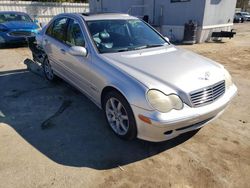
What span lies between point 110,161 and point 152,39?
93.2 inches

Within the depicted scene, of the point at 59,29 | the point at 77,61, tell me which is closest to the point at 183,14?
the point at 59,29

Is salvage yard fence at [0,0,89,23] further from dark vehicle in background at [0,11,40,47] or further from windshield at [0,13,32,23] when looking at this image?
dark vehicle in background at [0,11,40,47]

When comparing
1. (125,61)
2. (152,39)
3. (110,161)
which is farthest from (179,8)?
(110,161)

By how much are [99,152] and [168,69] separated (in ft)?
4.76

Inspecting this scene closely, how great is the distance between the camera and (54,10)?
65.1 ft

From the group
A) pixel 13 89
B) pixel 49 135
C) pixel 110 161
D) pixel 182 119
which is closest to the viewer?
pixel 182 119

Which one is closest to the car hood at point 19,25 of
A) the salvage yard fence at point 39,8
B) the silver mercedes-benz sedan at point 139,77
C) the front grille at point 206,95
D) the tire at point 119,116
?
the silver mercedes-benz sedan at point 139,77

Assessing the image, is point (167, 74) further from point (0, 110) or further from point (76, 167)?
point (0, 110)

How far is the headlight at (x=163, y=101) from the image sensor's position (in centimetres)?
274

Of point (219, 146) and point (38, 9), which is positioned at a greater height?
point (38, 9)

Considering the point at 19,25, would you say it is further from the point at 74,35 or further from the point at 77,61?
the point at 77,61

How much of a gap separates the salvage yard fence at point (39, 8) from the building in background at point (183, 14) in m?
6.41

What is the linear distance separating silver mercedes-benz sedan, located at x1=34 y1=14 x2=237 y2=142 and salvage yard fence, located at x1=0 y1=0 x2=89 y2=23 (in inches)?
605

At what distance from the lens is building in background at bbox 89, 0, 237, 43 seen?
1277 cm
